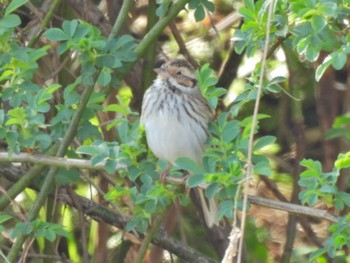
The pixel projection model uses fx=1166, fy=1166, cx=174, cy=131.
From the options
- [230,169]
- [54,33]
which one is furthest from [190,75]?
[230,169]

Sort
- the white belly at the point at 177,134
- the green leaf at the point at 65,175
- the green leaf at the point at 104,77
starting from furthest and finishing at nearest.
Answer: the white belly at the point at 177,134, the green leaf at the point at 65,175, the green leaf at the point at 104,77

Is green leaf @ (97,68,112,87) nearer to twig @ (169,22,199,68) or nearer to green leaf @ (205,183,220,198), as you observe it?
green leaf @ (205,183,220,198)

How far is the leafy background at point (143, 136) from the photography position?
293 cm

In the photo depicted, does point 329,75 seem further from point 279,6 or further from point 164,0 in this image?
point 279,6

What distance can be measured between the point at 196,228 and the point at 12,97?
1611 millimetres

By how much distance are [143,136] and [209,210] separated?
0.69 meters

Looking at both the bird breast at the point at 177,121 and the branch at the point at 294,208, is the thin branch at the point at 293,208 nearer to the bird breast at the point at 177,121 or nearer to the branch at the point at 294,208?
Result: the branch at the point at 294,208

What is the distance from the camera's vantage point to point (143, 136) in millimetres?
3586

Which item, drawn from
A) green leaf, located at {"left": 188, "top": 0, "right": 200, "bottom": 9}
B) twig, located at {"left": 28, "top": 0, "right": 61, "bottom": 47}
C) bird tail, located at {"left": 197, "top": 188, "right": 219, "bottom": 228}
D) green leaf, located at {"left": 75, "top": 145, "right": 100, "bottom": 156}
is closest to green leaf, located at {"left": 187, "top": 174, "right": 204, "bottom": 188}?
green leaf, located at {"left": 75, "top": 145, "right": 100, "bottom": 156}

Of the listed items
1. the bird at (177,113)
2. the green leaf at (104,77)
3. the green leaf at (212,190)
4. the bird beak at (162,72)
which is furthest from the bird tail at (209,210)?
the green leaf at (212,190)

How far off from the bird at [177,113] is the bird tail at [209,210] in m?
A: 0.24

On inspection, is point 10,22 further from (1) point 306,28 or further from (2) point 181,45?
(2) point 181,45

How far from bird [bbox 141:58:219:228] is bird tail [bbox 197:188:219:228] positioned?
244 mm

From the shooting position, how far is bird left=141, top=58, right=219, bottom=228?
12.4 ft
